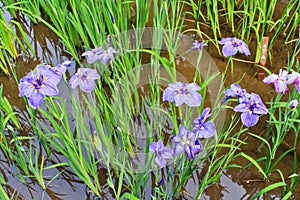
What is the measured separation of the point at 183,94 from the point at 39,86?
440mm

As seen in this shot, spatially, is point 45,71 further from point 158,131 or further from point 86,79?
point 158,131

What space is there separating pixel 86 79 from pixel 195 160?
48 cm

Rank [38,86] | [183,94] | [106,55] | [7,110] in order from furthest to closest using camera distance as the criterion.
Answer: [7,110] → [106,55] → [183,94] → [38,86]

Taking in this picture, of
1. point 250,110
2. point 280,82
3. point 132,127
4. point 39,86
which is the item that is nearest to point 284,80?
point 280,82

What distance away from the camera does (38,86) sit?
46.2 inches

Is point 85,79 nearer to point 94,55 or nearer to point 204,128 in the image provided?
point 94,55

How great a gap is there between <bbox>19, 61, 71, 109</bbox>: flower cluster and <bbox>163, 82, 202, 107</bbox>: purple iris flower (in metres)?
0.35

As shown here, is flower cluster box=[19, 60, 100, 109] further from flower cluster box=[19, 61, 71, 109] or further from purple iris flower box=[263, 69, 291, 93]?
purple iris flower box=[263, 69, 291, 93]

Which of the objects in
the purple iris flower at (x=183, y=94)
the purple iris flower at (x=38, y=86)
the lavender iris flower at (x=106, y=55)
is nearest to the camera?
the purple iris flower at (x=38, y=86)

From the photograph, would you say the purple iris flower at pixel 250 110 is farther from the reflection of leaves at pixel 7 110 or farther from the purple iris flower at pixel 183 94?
the reflection of leaves at pixel 7 110

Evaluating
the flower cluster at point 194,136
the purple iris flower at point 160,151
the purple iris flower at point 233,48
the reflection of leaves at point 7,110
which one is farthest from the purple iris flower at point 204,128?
the reflection of leaves at point 7,110

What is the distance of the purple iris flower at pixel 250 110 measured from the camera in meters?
1.22

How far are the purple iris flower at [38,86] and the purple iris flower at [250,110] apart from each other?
554mm

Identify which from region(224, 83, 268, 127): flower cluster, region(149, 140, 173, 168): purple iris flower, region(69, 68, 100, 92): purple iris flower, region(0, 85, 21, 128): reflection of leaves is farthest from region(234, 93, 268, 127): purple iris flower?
region(0, 85, 21, 128): reflection of leaves
